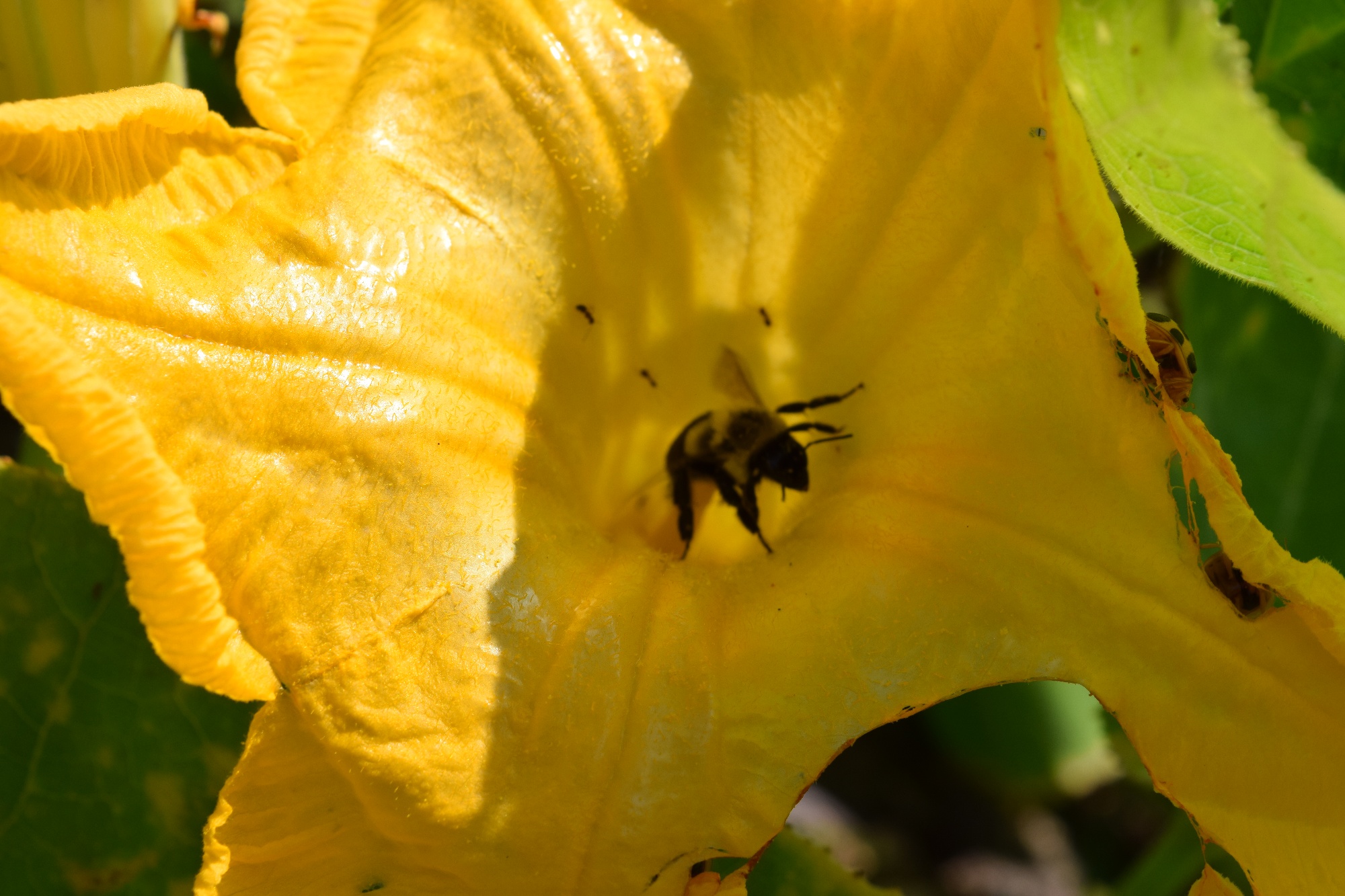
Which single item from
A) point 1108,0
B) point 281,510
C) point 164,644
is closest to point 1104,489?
point 1108,0

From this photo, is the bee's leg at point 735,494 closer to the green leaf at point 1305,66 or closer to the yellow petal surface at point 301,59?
the yellow petal surface at point 301,59

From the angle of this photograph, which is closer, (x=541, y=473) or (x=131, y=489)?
(x=131, y=489)

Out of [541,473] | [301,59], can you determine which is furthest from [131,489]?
[301,59]

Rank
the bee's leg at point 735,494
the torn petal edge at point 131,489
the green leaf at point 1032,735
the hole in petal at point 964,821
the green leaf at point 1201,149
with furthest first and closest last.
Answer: the hole in petal at point 964,821
the green leaf at point 1032,735
the bee's leg at point 735,494
the torn petal edge at point 131,489
the green leaf at point 1201,149

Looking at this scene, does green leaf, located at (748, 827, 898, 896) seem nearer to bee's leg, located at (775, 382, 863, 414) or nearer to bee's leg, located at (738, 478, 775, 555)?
bee's leg, located at (738, 478, 775, 555)

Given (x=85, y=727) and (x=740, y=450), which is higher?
(x=740, y=450)

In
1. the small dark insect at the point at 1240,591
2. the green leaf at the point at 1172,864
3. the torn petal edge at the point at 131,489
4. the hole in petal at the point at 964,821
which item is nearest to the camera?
the torn petal edge at the point at 131,489

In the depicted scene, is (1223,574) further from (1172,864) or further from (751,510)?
(1172,864)

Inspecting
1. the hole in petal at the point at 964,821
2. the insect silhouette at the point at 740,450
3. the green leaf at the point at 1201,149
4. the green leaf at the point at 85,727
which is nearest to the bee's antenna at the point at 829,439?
the insect silhouette at the point at 740,450
